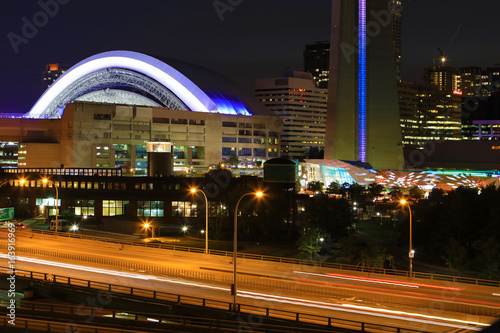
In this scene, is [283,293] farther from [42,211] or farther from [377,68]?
[377,68]

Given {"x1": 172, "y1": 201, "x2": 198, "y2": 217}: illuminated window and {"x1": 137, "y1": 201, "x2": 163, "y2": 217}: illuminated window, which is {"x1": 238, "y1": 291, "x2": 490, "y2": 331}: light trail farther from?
{"x1": 137, "y1": 201, "x2": 163, "y2": 217}: illuminated window

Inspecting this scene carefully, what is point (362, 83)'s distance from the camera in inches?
4875

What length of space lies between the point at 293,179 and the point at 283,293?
37.8 meters

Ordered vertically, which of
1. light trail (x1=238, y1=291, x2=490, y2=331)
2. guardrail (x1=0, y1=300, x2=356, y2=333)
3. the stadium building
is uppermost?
the stadium building

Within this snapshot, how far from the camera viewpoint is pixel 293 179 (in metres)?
67.8

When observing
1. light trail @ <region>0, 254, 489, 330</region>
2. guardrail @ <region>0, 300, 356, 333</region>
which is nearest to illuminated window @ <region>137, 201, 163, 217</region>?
light trail @ <region>0, 254, 489, 330</region>

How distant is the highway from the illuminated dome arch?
310 feet

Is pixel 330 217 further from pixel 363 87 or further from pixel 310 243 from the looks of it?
pixel 363 87

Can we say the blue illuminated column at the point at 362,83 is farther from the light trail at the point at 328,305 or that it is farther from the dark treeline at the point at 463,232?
the light trail at the point at 328,305

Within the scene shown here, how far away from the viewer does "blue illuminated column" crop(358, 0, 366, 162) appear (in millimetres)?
122250

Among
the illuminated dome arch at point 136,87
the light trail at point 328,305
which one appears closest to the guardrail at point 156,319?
the light trail at point 328,305

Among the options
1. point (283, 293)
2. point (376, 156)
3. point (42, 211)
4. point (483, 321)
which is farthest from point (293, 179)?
point (376, 156)

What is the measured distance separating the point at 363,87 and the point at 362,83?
798 millimetres

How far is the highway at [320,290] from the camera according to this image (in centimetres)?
2646
